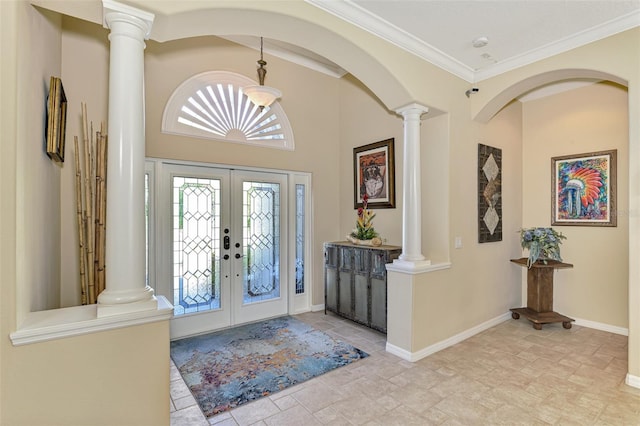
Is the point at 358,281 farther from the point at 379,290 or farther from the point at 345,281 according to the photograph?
the point at 379,290

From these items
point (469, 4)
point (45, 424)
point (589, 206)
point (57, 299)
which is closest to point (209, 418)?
point (45, 424)

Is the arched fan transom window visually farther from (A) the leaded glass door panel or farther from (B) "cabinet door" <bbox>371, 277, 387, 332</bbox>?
(B) "cabinet door" <bbox>371, 277, 387, 332</bbox>

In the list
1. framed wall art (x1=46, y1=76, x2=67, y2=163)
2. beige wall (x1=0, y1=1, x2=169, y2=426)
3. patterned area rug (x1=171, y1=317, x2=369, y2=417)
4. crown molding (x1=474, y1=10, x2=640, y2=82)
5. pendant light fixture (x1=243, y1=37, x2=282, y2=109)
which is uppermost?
crown molding (x1=474, y1=10, x2=640, y2=82)

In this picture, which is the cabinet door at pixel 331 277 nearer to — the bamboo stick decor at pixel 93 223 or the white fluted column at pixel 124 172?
the bamboo stick decor at pixel 93 223

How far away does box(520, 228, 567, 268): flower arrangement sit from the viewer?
4.07m

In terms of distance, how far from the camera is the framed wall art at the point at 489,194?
397cm

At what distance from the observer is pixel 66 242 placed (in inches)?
115

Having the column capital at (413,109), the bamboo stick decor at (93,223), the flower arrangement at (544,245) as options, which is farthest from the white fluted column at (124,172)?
the flower arrangement at (544,245)

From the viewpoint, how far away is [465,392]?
8.60 ft

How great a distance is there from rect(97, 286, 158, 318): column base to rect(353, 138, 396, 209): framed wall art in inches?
129

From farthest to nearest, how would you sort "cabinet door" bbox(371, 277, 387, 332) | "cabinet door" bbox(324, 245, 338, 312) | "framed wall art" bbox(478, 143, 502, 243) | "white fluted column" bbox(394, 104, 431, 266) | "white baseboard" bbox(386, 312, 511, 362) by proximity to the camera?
"cabinet door" bbox(324, 245, 338, 312)
"framed wall art" bbox(478, 143, 502, 243)
"cabinet door" bbox(371, 277, 387, 332)
"white fluted column" bbox(394, 104, 431, 266)
"white baseboard" bbox(386, 312, 511, 362)

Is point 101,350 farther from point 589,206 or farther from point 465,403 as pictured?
point 589,206

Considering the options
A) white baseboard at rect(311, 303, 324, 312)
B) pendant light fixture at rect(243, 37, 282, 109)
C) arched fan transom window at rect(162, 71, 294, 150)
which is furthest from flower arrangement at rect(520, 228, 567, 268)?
pendant light fixture at rect(243, 37, 282, 109)

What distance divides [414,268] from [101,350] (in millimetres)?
2609
